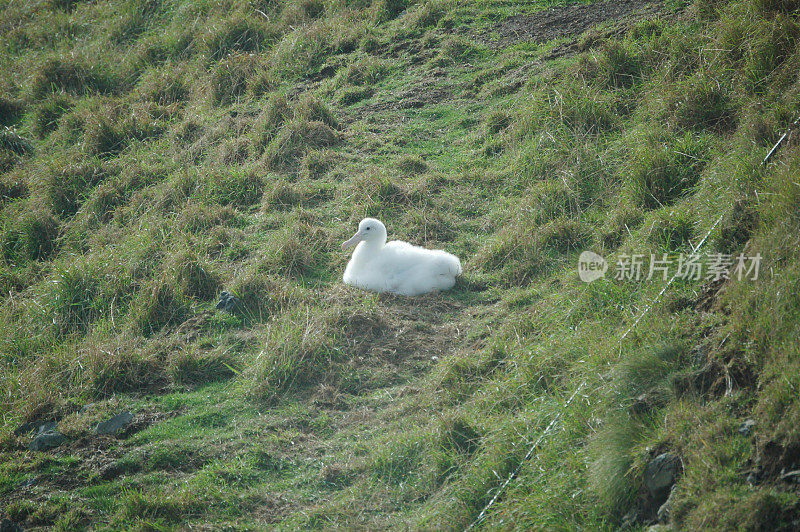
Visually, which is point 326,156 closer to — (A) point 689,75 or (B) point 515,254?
(B) point 515,254

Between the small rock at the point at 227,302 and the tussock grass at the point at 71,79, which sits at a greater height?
the tussock grass at the point at 71,79

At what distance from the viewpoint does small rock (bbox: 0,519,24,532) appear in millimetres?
5051

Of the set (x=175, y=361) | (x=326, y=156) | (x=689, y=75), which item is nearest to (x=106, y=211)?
(x=326, y=156)

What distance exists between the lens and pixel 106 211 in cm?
916

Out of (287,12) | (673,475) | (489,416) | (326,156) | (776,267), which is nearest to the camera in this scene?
(673,475)

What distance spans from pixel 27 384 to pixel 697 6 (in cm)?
760

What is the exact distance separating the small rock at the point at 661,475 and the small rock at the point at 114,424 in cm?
399

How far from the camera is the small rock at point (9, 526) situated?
505 centimetres

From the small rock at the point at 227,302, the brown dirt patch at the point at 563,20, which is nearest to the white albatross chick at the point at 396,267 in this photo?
the small rock at the point at 227,302

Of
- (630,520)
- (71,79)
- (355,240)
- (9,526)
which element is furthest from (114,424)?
(71,79)

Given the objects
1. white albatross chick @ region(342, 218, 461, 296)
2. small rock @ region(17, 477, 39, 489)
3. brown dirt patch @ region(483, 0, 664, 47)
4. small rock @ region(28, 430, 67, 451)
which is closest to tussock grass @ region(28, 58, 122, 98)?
brown dirt patch @ region(483, 0, 664, 47)

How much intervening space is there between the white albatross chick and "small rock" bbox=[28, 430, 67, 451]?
270 cm

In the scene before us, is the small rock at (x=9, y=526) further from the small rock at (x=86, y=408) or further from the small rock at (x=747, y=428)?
the small rock at (x=747, y=428)

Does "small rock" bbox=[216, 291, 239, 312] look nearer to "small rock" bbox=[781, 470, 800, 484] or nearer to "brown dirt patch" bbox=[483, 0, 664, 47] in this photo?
"small rock" bbox=[781, 470, 800, 484]
